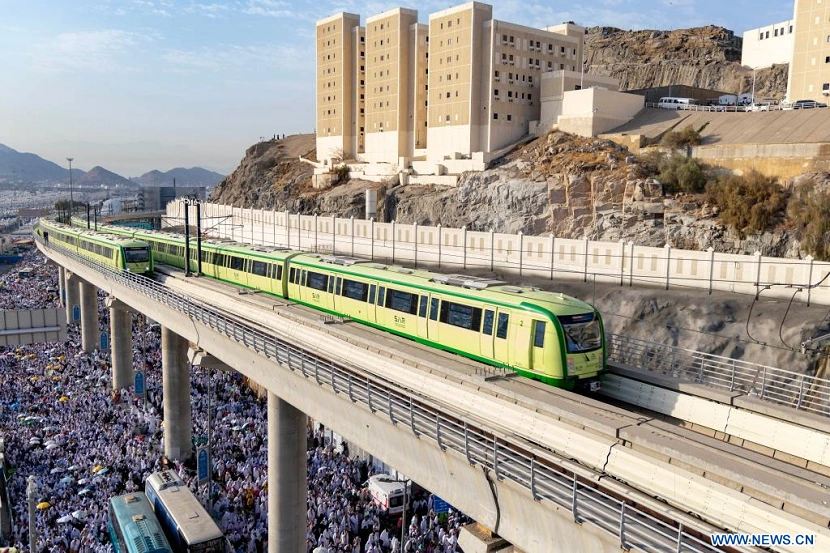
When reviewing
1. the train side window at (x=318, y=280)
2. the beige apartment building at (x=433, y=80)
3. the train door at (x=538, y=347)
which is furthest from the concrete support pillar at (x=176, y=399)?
the beige apartment building at (x=433, y=80)

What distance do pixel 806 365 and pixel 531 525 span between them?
18225mm

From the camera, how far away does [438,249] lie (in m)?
44.2

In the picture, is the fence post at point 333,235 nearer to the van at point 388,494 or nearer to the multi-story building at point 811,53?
the van at point 388,494

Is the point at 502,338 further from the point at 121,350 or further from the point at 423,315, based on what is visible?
the point at 121,350

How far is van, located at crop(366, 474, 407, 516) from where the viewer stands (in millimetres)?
24922

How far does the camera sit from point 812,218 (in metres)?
37.9

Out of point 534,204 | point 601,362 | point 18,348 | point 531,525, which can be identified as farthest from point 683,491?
point 18,348

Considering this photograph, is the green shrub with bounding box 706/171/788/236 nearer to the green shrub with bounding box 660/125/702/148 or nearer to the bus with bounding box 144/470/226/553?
the green shrub with bounding box 660/125/702/148

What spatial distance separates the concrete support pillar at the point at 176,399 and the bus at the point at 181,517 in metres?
8.42

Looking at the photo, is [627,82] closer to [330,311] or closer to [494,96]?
[494,96]

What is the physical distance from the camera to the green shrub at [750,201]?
4075cm

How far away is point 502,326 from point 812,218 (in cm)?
3135

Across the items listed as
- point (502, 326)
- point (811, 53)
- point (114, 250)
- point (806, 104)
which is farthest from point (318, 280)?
point (811, 53)

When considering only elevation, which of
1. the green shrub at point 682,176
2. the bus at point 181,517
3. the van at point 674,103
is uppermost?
the van at point 674,103
